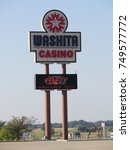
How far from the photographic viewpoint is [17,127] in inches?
2781

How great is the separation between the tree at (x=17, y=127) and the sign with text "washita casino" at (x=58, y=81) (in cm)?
2705

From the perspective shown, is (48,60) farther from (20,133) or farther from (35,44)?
(20,133)

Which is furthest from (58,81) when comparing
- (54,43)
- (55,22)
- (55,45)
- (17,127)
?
(17,127)

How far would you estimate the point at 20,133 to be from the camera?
70250 millimetres

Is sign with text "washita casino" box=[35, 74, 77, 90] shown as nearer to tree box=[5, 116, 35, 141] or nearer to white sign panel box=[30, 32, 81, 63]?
white sign panel box=[30, 32, 81, 63]

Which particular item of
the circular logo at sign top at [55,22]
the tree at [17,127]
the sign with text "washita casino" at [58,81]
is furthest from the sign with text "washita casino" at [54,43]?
the tree at [17,127]

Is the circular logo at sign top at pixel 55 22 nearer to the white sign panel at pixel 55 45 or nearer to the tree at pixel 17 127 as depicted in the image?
the white sign panel at pixel 55 45

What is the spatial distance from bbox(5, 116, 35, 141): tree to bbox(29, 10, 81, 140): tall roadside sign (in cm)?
2555

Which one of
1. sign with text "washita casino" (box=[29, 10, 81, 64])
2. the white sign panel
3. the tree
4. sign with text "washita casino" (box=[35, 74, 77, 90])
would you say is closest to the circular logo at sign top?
sign with text "washita casino" (box=[29, 10, 81, 64])

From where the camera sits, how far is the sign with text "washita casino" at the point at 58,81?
42938 mm

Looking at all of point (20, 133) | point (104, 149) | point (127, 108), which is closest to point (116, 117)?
point (127, 108)

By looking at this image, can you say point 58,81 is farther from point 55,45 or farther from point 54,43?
point 54,43

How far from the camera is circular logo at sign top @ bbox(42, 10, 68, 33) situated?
45.2 meters

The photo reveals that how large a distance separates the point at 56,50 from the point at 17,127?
1096 inches
